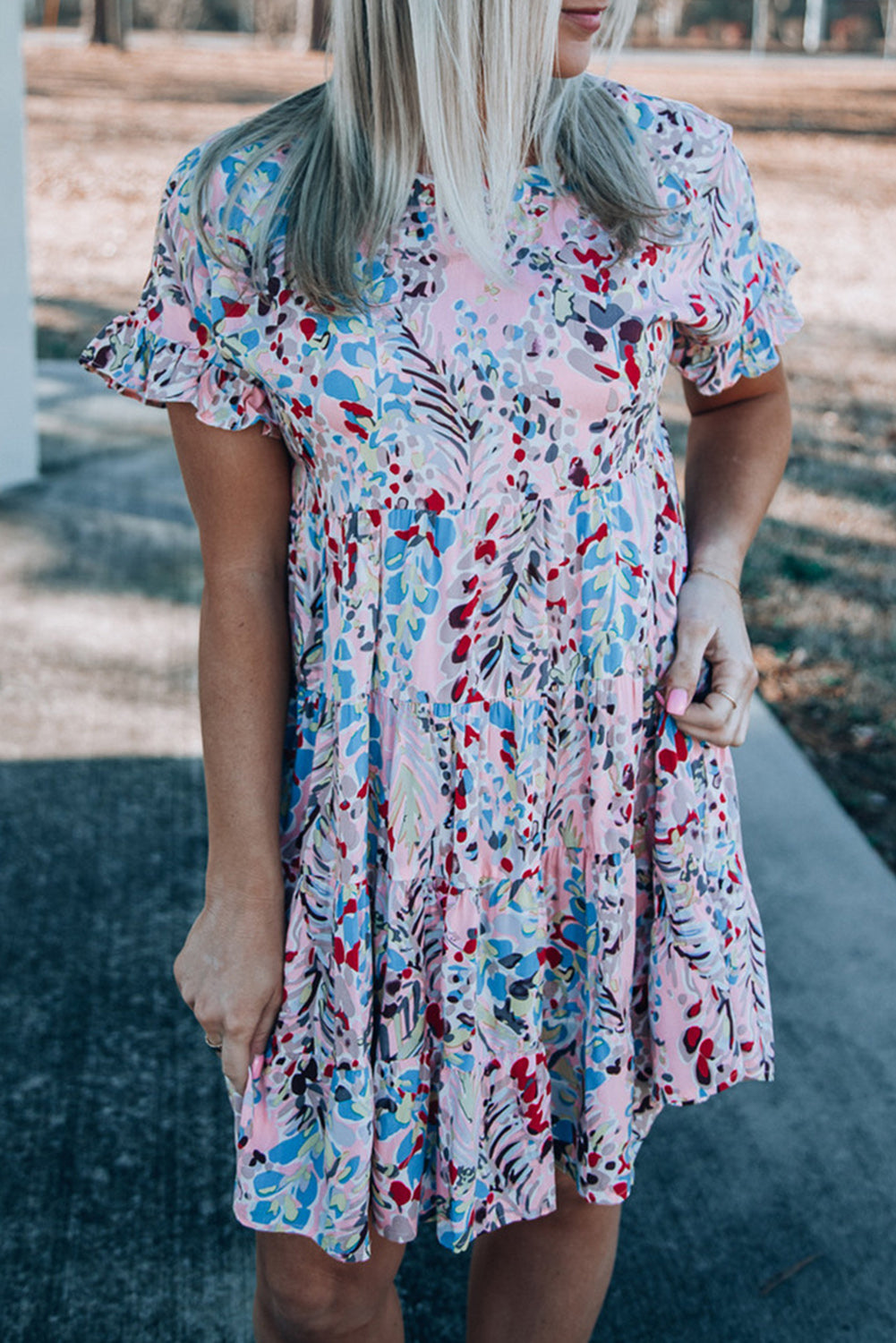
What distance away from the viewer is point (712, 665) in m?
1.52

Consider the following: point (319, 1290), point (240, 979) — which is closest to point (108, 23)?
point (240, 979)

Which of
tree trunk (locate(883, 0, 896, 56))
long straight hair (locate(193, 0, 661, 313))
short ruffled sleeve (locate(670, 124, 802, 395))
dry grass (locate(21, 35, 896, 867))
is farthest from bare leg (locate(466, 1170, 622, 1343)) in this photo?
tree trunk (locate(883, 0, 896, 56))

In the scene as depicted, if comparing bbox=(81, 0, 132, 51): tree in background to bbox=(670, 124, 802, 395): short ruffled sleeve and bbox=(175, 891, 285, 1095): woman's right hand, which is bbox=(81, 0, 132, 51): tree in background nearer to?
bbox=(670, 124, 802, 395): short ruffled sleeve

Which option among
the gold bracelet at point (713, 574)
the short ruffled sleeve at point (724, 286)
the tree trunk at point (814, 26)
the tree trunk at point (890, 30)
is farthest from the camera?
the tree trunk at point (814, 26)

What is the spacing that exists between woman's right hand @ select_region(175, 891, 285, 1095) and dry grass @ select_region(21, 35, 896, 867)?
Result: 2391 millimetres

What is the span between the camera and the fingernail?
145 centimetres

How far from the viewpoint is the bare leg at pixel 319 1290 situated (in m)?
1.51

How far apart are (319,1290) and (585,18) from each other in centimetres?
134

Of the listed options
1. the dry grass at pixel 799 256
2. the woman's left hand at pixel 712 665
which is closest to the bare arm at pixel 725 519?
the woman's left hand at pixel 712 665

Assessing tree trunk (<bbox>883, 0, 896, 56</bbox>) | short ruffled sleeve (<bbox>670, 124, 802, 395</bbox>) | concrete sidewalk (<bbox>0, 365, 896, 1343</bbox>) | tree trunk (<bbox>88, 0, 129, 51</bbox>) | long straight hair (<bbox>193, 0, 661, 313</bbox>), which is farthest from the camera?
tree trunk (<bbox>883, 0, 896, 56</bbox>)

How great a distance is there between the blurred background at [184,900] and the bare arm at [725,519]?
0.64 metres

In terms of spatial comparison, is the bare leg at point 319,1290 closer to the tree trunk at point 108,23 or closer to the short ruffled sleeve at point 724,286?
the short ruffled sleeve at point 724,286

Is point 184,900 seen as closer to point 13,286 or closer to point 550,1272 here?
point 550,1272

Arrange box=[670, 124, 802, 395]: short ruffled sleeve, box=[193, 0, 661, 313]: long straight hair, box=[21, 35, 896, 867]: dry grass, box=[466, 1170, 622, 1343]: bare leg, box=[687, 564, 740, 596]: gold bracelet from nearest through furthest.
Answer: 1. box=[193, 0, 661, 313]: long straight hair
2. box=[670, 124, 802, 395]: short ruffled sleeve
3. box=[687, 564, 740, 596]: gold bracelet
4. box=[466, 1170, 622, 1343]: bare leg
5. box=[21, 35, 896, 867]: dry grass
